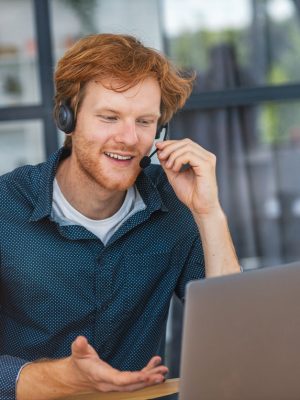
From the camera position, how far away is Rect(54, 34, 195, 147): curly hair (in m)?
2.04

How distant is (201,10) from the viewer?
415 centimetres

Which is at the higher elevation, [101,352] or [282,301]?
[282,301]

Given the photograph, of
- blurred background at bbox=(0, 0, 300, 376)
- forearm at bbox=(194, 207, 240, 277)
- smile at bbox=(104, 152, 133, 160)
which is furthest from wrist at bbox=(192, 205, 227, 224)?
blurred background at bbox=(0, 0, 300, 376)

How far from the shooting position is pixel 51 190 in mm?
2057

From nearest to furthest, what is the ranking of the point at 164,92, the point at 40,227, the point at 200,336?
the point at 200,336, the point at 40,227, the point at 164,92

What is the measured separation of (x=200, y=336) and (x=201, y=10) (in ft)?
9.97

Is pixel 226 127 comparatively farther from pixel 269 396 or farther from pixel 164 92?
pixel 269 396

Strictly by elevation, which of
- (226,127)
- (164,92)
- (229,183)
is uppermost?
(164,92)

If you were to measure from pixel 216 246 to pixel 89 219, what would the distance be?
0.97ft

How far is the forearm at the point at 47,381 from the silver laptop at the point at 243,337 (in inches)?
10.0

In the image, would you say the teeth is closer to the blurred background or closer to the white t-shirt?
the white t-shirt

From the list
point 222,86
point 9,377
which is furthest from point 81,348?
point 222,86

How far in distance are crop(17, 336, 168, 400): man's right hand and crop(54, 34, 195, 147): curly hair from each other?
2.28ft

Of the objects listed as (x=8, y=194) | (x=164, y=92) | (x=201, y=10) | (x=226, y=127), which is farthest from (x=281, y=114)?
(x=8, y=194)
